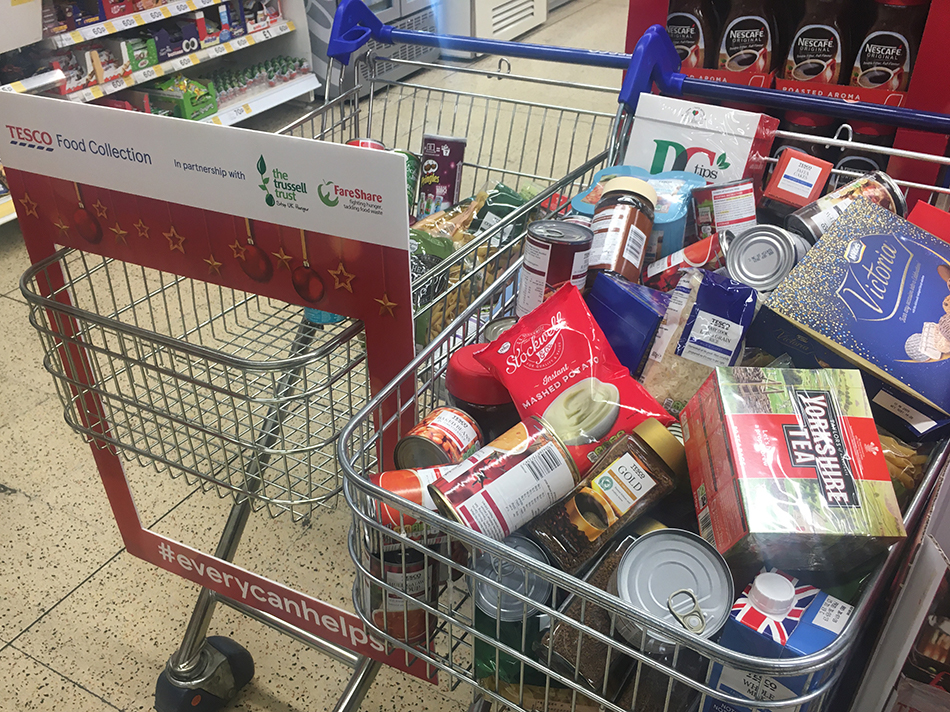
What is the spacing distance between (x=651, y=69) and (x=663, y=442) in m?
0.86

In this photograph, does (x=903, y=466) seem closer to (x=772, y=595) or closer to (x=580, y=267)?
(x=772, y=595)

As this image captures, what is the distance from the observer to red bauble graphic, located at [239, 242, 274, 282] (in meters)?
0.93

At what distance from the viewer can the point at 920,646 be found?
69 cm

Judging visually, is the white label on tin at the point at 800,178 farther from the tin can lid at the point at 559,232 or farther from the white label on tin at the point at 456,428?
the white label on tin at the point at 456,428

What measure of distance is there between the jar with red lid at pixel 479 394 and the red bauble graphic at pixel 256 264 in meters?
0.25

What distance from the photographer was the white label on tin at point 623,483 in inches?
30.2

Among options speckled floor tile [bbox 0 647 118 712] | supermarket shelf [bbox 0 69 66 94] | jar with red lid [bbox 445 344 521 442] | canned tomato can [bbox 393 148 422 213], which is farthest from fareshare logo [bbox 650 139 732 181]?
supermarket shelf [bbox 0 69 66 94]

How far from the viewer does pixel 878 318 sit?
0.86 meters

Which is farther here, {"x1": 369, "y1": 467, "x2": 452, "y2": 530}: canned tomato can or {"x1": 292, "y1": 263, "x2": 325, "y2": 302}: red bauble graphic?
{"x1": 292, "y1": 263, "x2": 325, "y2": 302}: red bauble graphic

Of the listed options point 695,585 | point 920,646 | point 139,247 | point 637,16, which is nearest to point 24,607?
point 139,247

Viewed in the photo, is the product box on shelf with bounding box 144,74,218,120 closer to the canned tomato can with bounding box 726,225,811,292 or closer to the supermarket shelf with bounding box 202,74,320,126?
the supermarket shelf with bounding box 202,74,320,126

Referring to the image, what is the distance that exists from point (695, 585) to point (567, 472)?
16cm

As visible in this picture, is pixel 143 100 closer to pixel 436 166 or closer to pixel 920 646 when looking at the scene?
pixel 436 166

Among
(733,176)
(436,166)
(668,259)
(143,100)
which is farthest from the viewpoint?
(143,100)
